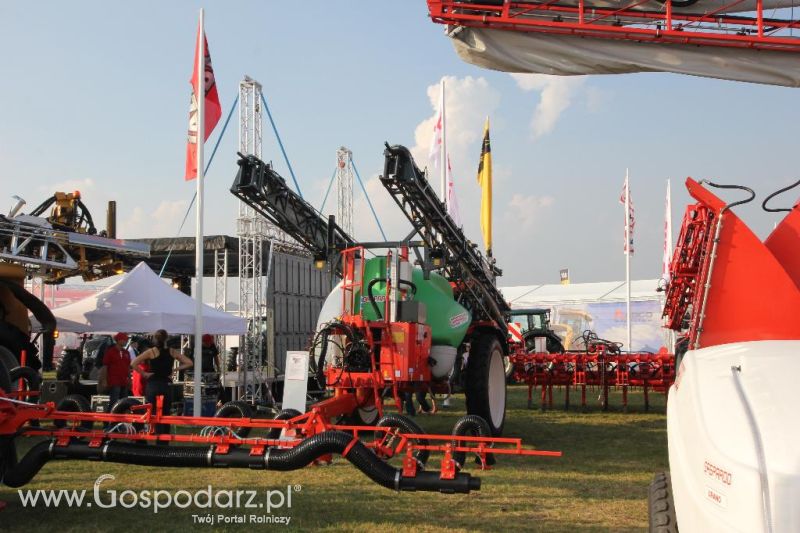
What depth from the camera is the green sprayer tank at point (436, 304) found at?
891cm

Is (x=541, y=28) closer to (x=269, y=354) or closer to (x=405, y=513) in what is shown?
(x=405, y=513)

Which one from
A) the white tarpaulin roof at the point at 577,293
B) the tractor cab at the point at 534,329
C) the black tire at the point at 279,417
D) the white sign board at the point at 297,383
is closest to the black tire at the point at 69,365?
the tractor cab at the point at 534,329

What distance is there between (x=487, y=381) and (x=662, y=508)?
18.9 feet

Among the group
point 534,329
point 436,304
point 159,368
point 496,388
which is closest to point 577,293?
point 534,329

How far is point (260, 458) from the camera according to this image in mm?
4930

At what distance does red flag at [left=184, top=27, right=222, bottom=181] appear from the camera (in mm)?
10898

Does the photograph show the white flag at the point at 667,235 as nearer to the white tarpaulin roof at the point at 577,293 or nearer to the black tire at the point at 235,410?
the white tarpaulin roof at the point at 577,293

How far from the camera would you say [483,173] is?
18.3 meters

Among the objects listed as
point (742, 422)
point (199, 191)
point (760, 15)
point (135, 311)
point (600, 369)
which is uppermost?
point (760, 15)

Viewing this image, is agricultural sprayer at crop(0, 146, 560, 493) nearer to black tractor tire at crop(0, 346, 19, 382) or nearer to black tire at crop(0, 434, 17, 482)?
black tire at crop(0, 434, 17, 482)

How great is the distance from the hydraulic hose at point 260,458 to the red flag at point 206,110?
6.29m

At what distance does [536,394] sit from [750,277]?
43.8 ft

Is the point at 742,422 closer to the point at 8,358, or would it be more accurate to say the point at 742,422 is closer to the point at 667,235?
the point at 8,358

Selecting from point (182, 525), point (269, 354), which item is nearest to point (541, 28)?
point (182, 525)
